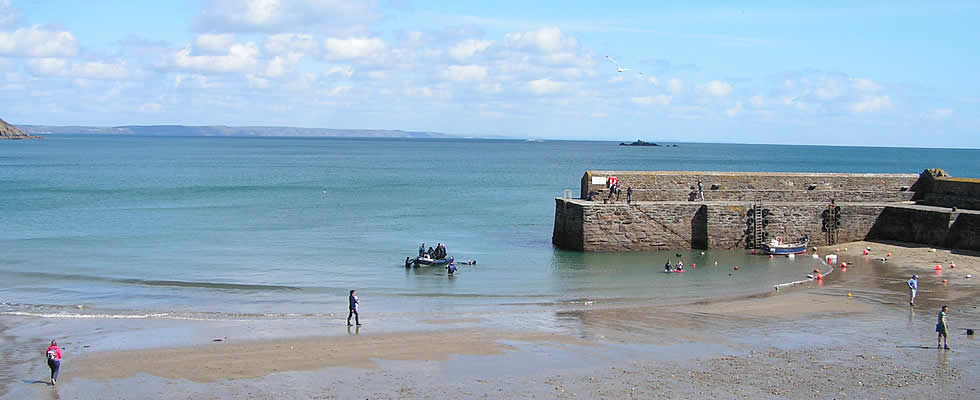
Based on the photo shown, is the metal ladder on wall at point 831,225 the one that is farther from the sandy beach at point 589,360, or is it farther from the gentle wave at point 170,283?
the gentle wave at point 170,283

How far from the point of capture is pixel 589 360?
1578cm

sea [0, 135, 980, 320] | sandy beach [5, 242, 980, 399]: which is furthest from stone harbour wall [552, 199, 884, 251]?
sandy beach [5, 242, 980, 399]

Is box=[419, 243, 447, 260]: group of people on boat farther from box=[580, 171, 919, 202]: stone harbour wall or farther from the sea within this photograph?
box=[580, 171, 919, 202]: stone harbour wall

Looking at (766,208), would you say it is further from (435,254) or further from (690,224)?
(435,254)

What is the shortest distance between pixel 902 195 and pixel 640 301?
16.4m

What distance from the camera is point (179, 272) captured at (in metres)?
27.2

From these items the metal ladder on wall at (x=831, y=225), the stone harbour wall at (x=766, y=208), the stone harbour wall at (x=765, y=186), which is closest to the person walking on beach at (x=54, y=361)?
the stone harbour wall at (x=766, y=208)

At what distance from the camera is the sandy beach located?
13.9m

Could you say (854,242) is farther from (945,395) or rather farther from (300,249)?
(300,249)

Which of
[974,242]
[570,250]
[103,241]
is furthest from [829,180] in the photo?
[103,241]

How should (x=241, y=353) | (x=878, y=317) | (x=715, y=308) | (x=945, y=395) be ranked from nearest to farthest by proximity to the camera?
(x=945, y=395) → (x=241, y=353) → (x=878, y=317) → (x=715, y=308)

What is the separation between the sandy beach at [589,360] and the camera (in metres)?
13.9

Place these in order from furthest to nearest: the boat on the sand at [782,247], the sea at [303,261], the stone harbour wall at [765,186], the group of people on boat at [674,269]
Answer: the stone harbour wall at [765,186], the boat on the sand at [782,247], the group of people on boat at [674,269], the sea at [303,261]

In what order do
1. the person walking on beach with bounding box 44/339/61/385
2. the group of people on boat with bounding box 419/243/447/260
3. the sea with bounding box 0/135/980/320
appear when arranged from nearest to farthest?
the person walking on beach with bounding box 44/339/61/385, the sea with bounding box 0/135/980/320, the group of people on boat with bounding box 419/243/447/260
